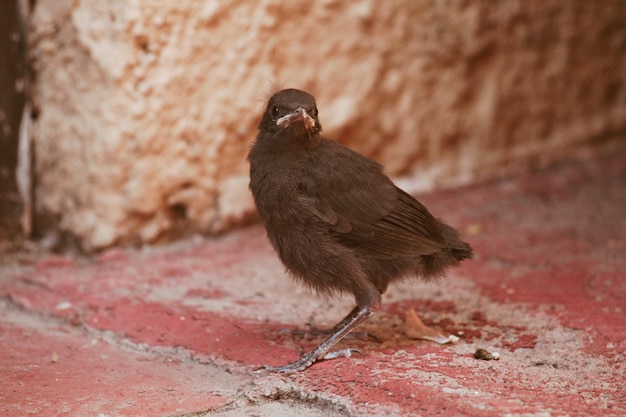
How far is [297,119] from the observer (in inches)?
137

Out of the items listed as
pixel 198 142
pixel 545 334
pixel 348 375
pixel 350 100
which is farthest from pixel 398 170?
pixel 348 375

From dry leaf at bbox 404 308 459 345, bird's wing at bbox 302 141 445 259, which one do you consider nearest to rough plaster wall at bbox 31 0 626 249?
bird's wing at bbox 302 141 445 259

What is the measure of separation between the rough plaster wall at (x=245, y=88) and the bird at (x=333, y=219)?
1.78ft

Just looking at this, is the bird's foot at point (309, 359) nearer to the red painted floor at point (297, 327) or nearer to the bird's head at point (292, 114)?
the red painted floor at point (297, 327)

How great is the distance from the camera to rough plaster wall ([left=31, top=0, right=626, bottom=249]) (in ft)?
14.8

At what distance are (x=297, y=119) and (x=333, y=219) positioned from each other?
1.40 ft

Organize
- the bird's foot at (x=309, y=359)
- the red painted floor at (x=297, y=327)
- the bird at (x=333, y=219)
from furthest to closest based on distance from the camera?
the bird at (x=333, y=219) < the bird's foot at (x=309, y=359) < the red painted floor at (x=297, y=327)

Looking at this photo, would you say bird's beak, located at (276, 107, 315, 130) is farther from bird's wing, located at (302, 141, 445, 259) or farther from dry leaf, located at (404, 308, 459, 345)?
dry leaf, located at (404, 308, 459, 345)

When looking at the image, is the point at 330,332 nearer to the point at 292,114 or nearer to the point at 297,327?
the point at 297,327

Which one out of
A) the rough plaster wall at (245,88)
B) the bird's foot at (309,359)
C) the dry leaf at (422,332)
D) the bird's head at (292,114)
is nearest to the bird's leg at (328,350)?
the bird's foot at (309,359)

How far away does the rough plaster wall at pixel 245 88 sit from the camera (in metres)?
4.50

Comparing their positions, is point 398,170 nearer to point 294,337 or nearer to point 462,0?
point 462,0

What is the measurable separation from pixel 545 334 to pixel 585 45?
3.51 meters

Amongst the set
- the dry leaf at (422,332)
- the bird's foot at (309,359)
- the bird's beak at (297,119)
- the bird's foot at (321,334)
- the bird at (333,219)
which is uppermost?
the bird's beak at (297,119)
